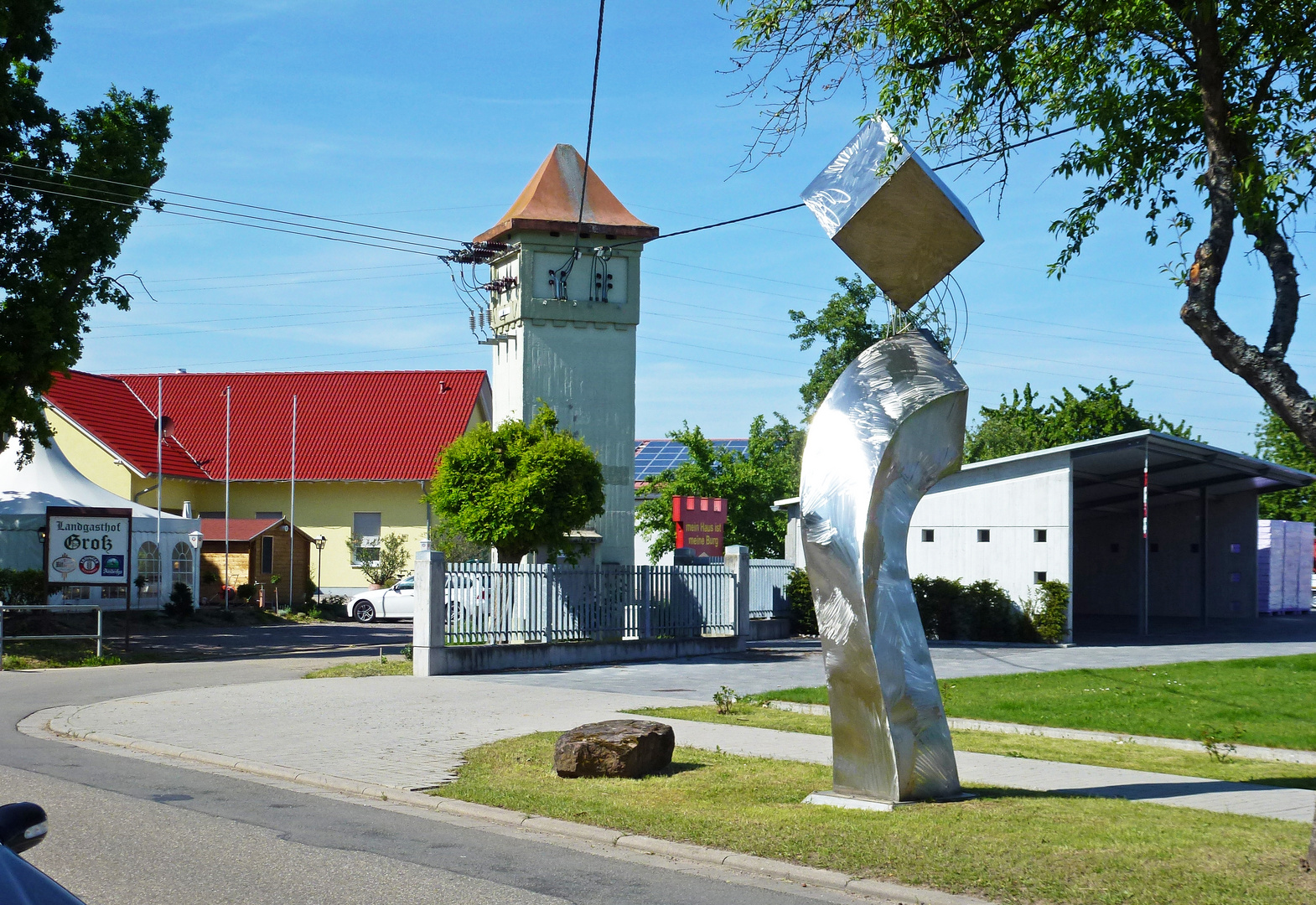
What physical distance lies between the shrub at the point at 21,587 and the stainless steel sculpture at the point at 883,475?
85.5ft

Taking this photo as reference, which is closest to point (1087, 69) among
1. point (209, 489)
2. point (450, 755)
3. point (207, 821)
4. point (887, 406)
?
point (887, 406)

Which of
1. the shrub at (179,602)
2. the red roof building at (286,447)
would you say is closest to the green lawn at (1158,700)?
the shrub at (179,602)

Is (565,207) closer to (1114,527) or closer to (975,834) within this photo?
(1114,527)

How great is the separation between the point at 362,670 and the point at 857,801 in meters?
13.3

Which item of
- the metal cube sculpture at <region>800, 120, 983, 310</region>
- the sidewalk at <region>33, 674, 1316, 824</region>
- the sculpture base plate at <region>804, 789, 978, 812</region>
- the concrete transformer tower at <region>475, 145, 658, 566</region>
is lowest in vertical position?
the sidewalk at <region>33, 674, 1316, 824</region>

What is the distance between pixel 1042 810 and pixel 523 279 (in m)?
24.8

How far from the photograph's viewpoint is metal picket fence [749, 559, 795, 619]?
31.5 metres

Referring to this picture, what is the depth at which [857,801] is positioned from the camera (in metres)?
8.95

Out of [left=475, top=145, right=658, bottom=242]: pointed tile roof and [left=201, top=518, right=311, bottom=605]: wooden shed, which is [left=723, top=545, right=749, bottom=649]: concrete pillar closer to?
[left=475, top=145, right=658, bottom=242]: pointed tile roof

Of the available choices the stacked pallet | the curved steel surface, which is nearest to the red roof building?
the stacked pallet

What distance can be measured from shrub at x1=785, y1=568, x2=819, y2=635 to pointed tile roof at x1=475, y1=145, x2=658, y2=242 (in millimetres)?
9558

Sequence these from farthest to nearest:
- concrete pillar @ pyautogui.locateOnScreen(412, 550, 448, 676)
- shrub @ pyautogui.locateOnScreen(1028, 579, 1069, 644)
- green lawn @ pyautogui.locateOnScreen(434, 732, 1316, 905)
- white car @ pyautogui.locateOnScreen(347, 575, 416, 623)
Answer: white car @ pyautogui.locateOnScreen(347, 575, 416, 623)
shrub @ pyautogui.locateOnScreen(1028, 579, 1069, 644)
concrete pillar @ pyautogui.locateOnScreen(412, 550, 448, 676)
green lawn @ pyautogui.locateOnScreen(434, 732, 1316, 905)

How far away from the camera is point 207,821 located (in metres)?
8.79

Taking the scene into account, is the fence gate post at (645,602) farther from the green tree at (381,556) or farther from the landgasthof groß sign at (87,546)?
the green tree at (381,556)
